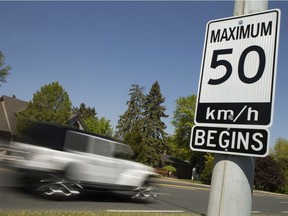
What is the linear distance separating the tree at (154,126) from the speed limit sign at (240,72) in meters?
58.9

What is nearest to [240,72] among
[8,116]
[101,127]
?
[8,116]

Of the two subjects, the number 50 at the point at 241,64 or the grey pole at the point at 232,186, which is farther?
the number 50 at the point at 241,64

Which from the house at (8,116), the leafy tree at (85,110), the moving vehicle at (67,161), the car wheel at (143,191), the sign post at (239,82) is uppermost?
the leafy tree at (85,110)

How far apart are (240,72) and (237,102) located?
0.77ft

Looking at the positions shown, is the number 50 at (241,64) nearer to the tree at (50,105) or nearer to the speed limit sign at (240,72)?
the speed limit sign at (240,72)

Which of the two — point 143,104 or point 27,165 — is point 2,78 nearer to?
point 143,104

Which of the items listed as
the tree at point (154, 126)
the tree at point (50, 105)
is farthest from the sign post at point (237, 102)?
the tree at point (154, 126)

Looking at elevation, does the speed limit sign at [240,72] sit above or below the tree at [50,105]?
below

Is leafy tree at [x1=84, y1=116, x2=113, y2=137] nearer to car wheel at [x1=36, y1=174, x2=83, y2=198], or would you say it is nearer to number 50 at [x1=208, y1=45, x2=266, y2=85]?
car wheel at [x1=36, y1=174, x2=83, y2=198]

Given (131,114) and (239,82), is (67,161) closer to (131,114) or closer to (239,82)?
(239,82)

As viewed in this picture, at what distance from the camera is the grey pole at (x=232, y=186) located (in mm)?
2549

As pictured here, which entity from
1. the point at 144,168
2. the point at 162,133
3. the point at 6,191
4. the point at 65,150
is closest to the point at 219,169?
the point at 65,150

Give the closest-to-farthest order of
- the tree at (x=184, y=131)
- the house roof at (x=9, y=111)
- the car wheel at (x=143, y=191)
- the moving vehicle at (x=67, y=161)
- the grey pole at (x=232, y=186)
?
1. the grey pole at (x=232, y=186)
2. the moving vehicle at (x=67, y=161)
3. the car wheel at (x=143, y=191)
4. the house roof at (x=9, y=111)
5. the tree at (x=184, y=131)

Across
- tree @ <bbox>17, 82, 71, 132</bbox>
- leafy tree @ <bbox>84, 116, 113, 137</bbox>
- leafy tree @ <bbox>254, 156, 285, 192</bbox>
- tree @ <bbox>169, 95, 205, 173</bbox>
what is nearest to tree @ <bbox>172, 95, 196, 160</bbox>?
tree @ <bbox>169, 95, 205, 173</bbox>
